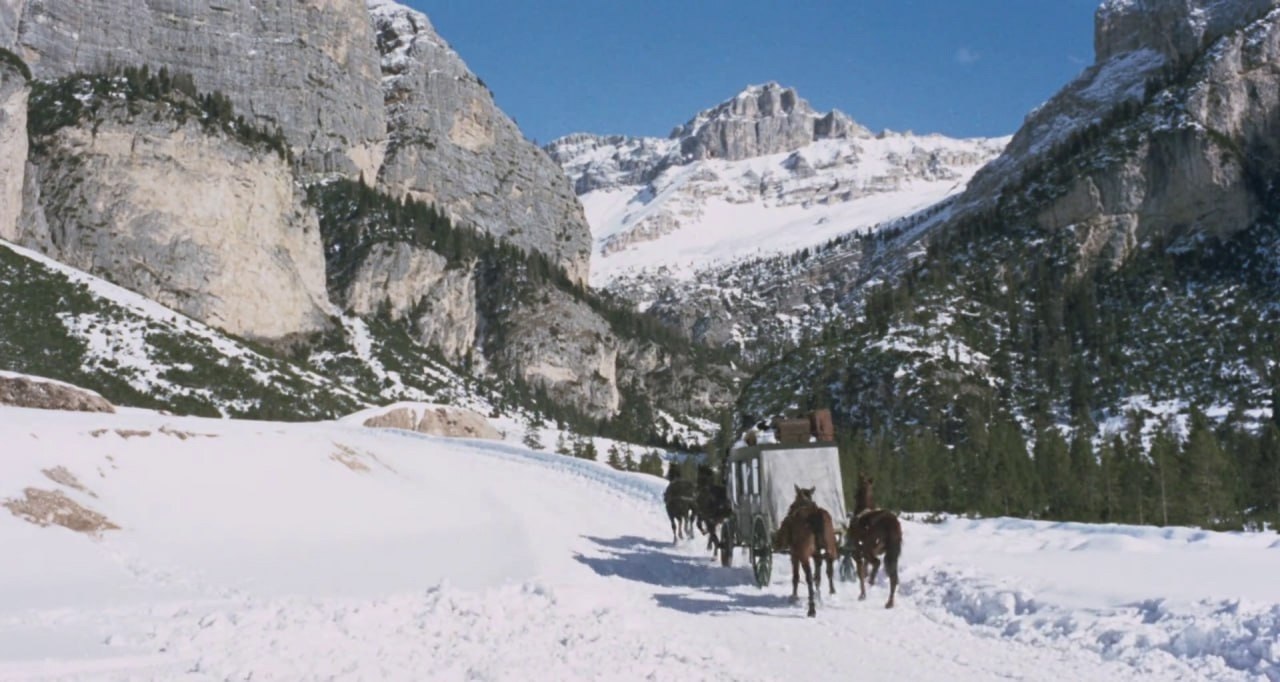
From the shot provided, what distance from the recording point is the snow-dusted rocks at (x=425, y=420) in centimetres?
8112

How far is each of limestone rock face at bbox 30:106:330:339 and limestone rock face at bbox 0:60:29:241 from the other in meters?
3.60

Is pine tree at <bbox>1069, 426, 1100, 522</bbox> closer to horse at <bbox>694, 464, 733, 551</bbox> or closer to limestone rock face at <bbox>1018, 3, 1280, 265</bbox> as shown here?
horse at <bbox>694, 464, 733, 551</bbox>

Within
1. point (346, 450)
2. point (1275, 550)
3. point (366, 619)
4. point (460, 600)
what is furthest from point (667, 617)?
point (346, 450)

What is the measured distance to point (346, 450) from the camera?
3509 centimetres

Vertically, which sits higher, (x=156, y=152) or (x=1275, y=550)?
(x=156, y=152)

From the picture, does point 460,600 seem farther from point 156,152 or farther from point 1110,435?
point 156,152

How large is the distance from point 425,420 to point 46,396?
56.4 metres

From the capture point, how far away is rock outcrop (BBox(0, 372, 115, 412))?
27869mm

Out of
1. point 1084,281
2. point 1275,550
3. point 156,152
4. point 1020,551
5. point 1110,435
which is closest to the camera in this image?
point 1275,550

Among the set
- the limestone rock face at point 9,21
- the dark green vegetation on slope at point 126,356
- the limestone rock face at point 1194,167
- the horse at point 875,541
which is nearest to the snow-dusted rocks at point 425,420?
the dark green vegetation on slope at point 126,356

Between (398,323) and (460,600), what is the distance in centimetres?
18426

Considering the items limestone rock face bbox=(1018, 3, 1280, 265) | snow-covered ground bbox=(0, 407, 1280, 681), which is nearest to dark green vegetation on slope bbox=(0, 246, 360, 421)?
snow-covered ground bbox=(0, 407, 1280, 681)

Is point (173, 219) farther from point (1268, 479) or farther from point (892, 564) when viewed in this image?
point (892, 564)

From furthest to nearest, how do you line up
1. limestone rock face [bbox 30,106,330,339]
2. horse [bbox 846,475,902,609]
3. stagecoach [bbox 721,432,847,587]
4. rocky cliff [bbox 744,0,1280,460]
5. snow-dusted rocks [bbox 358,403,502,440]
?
1. rocky cliff [bbox 744,0,1280,460]
2. limestone rock face [bbox 30,106,330,339]
3. snow-dusted rocks [bbox 358,403,502,440]
4. stagecoach [bbox 721,432,847,587]
5. horse [bbox 846,475,902,609]
